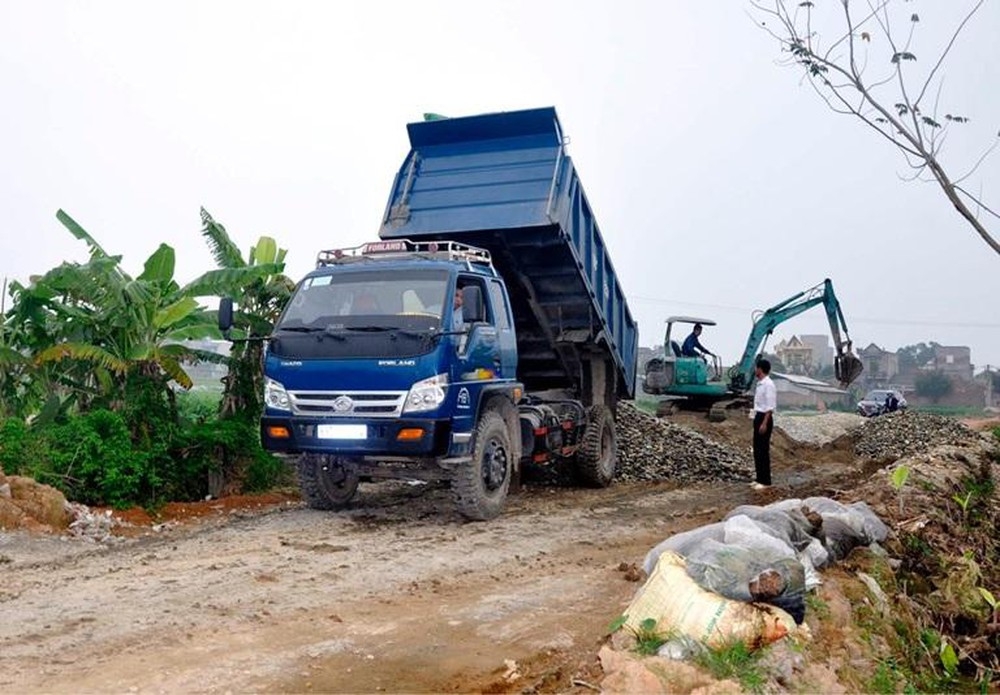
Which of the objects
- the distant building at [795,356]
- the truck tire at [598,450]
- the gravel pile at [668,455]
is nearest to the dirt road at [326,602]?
the truck tire at [598,450]

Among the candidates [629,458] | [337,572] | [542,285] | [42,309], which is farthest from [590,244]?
[42,309]

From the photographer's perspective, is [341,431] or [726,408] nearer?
[341,431]

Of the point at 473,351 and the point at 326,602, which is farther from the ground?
the point at 473,351

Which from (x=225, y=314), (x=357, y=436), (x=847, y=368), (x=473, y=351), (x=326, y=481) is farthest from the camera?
(x=847, y=368)

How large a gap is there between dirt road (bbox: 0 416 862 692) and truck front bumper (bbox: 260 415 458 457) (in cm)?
76

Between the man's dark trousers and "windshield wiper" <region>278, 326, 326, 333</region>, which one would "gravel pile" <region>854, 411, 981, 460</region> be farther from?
"windshield wiper" <region>278, 326, 326, 333</region>

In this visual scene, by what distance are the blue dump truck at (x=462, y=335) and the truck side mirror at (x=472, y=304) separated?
2 centimetres

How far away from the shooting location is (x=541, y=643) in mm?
5031

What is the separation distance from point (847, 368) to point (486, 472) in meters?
12.2

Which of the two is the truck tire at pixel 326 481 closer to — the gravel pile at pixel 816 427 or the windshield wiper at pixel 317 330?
the windshield wiper at pixel 317 330

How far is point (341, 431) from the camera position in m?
8.20

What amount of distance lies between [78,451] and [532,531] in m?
4.92

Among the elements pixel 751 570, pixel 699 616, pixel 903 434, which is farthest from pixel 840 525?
A: pixel 903 434

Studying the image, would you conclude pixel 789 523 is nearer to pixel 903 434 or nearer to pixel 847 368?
pixel 847 368
